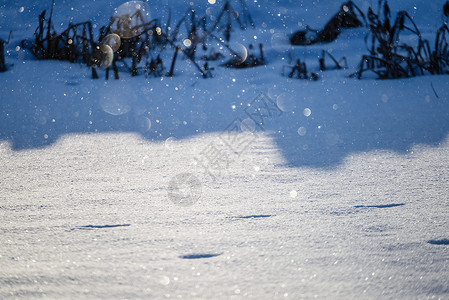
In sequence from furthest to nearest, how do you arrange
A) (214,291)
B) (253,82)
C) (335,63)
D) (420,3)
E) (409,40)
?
(420,3) < (409,40) < (335,63) < (253,82) < (214,291)

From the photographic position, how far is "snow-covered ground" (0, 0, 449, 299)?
2.01 feet

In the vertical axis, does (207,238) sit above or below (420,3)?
below

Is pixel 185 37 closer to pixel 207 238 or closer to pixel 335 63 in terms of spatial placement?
pixel 335 63

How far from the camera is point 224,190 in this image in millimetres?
966

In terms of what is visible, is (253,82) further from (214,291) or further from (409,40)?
(214,291)

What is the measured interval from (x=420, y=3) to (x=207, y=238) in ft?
12.1

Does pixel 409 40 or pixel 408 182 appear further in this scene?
pixel 409 40

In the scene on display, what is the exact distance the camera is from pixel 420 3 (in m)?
3.49

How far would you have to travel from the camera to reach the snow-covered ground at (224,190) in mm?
611

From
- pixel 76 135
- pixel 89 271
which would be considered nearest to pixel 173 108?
pixel 76 135

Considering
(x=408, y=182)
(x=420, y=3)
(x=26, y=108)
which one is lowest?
(x=26, y=108)

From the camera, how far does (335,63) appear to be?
2648mm

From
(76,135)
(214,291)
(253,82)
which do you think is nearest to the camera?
(214,291)

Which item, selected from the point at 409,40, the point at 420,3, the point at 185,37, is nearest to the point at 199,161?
the point at 185,37
